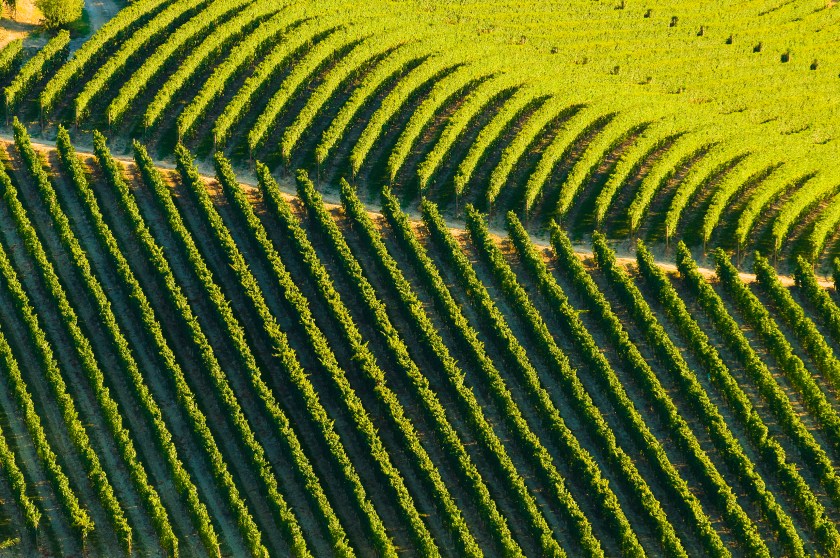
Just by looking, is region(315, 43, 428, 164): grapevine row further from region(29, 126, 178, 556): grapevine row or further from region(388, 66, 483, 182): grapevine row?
region(29, 126, 178, 556): grapevine row

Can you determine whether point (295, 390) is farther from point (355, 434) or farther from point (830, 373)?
point (830, 373)

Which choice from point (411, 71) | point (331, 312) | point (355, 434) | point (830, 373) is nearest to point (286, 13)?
point (411, 71)

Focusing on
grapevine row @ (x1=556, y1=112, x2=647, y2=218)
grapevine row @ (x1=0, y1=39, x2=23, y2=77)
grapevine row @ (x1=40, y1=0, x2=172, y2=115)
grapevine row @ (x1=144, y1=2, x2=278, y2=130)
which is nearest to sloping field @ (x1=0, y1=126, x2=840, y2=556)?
grapevine row @ (x1=556, y1=112, x2=647, y2=218)

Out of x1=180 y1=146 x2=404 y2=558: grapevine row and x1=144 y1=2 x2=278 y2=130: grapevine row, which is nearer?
x1=180 y1=146 x2=404 y2=558: grapevine row

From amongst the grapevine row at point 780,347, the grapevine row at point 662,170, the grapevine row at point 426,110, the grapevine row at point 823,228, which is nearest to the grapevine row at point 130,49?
the grapevine row at point 426,110

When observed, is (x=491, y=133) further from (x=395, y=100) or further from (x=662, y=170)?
(x=662, y=170)

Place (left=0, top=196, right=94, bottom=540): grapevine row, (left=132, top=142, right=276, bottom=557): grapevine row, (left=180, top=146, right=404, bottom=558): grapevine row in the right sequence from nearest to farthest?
1. (left=0, top=196, right=94, bottom=540): grapevine row
2. (left=132, top=142, right=276, bottom=557): grapevine row
3. (left=180, top=146, right=404, bottom=558): grapevine row
